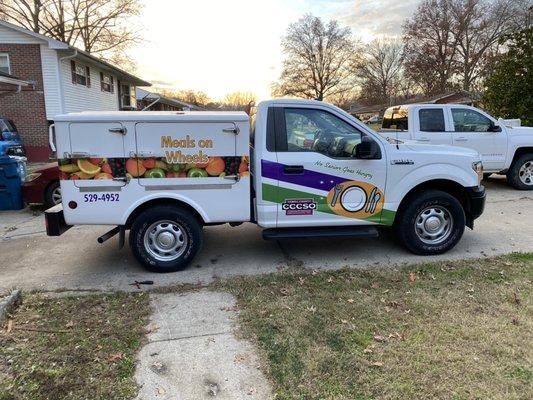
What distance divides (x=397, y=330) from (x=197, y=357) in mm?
1699

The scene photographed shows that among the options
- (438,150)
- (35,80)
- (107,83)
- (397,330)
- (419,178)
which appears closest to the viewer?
(397,330)

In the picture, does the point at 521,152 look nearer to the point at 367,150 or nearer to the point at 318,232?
the point at 367,150

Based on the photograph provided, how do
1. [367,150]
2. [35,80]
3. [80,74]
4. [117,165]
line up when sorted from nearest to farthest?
[117,165]
[367,150]
[35,80]
[80,74]

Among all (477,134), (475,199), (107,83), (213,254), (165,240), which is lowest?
(213,254)

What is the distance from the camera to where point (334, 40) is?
209 feet

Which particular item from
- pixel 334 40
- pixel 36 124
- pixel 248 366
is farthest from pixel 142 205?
pixel 334 40

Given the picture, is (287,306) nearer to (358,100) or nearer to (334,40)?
(334,40)

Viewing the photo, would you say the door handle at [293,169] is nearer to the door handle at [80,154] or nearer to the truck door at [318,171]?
the truck door at [318,171]

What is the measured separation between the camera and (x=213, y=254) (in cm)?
584

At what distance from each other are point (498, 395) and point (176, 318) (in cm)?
266

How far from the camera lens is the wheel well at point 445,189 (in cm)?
548

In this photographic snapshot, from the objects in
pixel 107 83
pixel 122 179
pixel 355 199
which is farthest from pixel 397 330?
pixel 107 83

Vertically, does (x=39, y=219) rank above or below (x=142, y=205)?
below

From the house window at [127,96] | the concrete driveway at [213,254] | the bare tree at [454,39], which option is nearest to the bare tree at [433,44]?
the bare tree at [454,39]
